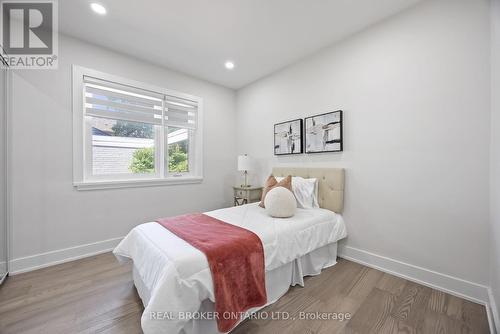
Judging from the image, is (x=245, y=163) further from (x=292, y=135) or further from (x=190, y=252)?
(x=190, y=252)

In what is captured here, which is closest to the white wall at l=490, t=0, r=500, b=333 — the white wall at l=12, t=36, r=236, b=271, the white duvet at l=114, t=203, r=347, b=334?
the white duvet at l=114, t=203, r=347, b=334

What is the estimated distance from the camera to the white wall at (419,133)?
1666 mm

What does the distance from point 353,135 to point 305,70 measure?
122 centimetres

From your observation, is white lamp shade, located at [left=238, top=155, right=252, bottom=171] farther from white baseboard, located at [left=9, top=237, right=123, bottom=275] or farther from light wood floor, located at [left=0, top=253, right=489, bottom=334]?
white baseboard, located at [left=9, top=237, right=123, bottom=275]

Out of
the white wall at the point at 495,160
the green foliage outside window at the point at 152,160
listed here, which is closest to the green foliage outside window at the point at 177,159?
the green foliage outside window at the point at 152,160

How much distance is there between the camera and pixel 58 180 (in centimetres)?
232

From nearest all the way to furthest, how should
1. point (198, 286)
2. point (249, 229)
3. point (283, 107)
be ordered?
point (198, 286) < point (249, 229) < point (283, 107)

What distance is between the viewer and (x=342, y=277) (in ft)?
6.72

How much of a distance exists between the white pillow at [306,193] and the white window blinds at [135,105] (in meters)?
2.11

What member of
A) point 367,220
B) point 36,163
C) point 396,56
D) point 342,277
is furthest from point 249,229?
point 36,163

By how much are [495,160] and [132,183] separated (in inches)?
145

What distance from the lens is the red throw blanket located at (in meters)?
1.25

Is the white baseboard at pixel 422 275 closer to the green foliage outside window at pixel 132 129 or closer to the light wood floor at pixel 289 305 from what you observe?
the light wood floor at pixel 289 305

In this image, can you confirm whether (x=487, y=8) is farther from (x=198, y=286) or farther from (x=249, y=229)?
(x=198, y=286)
